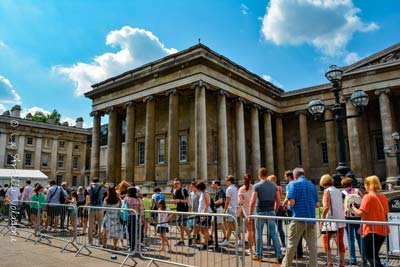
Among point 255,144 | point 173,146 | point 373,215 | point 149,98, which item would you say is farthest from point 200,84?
point 373,215

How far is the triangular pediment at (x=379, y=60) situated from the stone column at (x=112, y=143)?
2096 cm

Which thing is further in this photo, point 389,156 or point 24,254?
point 389,156

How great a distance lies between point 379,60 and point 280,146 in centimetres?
1150

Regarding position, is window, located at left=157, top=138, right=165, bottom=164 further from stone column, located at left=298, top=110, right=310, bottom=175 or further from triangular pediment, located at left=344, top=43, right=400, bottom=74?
triangular pediment, located at left=344, top=43, right=400, bottom=74

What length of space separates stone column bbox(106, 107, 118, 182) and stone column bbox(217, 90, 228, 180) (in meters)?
10.6

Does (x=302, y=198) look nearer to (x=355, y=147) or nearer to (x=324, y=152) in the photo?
(x=355, y=147)

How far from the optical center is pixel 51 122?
5422 cm

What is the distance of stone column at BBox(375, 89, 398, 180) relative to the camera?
22828mm

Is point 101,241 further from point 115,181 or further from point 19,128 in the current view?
point 19,128

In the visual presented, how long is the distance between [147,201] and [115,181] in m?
17.8

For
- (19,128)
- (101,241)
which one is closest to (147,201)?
(101,241)

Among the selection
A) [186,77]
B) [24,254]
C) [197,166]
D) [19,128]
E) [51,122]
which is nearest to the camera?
[24,254]

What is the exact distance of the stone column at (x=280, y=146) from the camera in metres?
30.6

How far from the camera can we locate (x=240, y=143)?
24.9m
